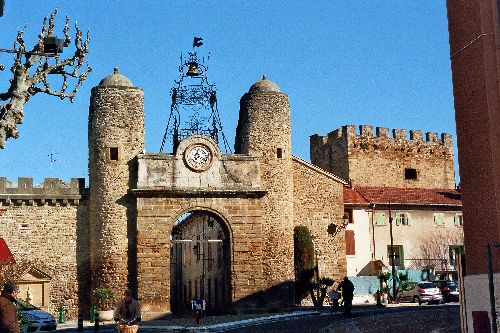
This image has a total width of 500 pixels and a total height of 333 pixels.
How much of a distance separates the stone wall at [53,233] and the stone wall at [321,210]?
1125 cm

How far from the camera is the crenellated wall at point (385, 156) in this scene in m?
55.9

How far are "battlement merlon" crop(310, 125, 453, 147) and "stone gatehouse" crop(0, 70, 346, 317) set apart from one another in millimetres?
18775

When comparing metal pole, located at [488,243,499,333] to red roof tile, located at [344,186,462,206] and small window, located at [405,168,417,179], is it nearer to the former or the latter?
red roof tile, located at [344,186,462,206]

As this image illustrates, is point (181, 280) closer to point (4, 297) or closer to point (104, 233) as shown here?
point (104, 233)

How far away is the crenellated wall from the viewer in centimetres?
5591

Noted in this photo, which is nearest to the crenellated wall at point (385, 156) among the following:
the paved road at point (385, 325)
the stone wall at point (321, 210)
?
the stone wall at point (321, 210)

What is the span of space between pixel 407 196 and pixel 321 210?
9117mm

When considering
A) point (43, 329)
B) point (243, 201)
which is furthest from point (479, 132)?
point (243, 201)

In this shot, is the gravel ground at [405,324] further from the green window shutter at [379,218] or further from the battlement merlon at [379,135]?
the battlement merlon at [379,135]

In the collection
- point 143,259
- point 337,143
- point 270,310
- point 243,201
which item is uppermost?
point 337,143

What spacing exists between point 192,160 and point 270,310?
8018mm

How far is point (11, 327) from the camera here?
1041cm

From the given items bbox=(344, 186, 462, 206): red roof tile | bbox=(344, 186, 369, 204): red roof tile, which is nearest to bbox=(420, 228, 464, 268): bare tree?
bbox=(344, 186, 462, 206): red roof tile

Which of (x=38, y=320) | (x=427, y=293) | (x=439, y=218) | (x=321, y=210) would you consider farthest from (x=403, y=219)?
(x=38, y=320)
